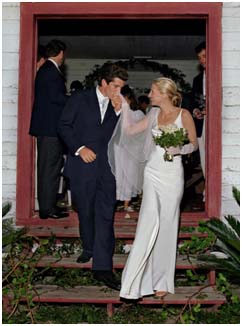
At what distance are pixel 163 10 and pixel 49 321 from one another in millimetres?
3565

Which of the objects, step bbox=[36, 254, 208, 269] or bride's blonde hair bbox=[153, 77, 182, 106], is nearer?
bride's blonde hair bbox=[153, 77, 182, 106]

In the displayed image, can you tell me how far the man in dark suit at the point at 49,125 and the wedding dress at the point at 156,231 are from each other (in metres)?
1.55

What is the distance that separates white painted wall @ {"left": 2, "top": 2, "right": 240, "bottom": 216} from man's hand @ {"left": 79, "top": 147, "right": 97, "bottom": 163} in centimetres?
118

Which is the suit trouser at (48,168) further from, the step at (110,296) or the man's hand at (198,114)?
the man's hand at (198,114)

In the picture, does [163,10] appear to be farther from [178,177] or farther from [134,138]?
[178,177]

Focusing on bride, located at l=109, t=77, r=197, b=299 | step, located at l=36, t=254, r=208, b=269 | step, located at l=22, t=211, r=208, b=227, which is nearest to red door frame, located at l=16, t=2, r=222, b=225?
step, located at l=22, t=211, r=208, b=227

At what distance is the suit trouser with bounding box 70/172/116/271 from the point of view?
560cm

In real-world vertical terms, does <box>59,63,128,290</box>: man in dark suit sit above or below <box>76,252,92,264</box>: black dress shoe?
above

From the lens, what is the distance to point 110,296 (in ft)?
17.8

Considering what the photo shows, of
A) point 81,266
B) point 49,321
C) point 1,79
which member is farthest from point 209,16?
point 49,321

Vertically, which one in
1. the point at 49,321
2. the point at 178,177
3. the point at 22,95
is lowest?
the point at 49,321

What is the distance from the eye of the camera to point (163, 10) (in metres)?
A: 6.28

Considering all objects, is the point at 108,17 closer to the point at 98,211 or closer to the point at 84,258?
the point at 98,211

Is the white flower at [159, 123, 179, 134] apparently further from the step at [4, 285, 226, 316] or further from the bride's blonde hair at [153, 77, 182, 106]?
the step at [4, 285, 226, 316]
